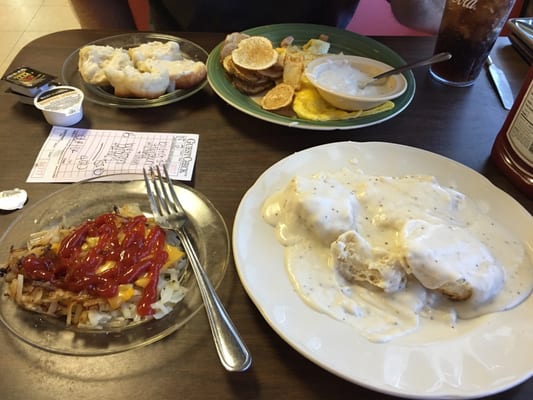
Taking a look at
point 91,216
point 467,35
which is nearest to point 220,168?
point 91,216

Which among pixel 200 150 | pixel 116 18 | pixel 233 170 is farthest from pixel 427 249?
pixel 116 18

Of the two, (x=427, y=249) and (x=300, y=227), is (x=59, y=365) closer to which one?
(x=300, y=227)

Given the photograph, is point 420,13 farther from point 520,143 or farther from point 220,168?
point 220,168

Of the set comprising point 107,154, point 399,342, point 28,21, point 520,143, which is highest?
point 520,143

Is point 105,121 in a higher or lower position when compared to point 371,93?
lower

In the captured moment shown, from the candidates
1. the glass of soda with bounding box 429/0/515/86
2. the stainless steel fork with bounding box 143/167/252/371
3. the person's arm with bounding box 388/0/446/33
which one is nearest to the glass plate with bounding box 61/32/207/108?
the stainless steel fork with bounding box 143/167/252/371

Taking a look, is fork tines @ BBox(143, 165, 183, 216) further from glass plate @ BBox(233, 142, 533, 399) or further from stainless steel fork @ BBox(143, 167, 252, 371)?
glass plate @ BBox(233, 142, 533, 399)

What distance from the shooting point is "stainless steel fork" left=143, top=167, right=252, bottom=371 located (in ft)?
2.34

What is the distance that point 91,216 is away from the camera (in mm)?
946

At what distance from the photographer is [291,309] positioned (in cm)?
75

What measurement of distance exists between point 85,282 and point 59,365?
0.13 m

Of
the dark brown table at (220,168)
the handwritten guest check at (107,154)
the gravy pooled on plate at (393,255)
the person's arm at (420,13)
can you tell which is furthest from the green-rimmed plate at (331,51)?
the person's arm at (420,13)

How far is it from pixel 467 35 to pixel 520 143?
1.41ft

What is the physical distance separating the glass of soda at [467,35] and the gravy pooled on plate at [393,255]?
62 cm
